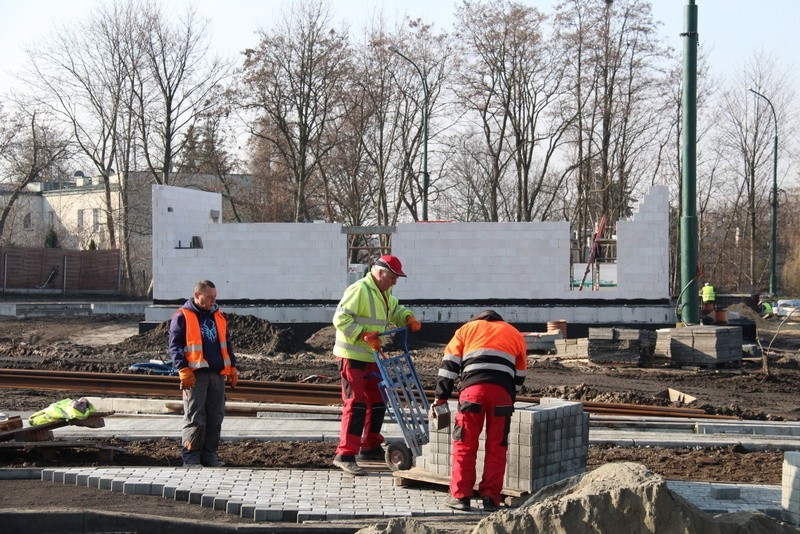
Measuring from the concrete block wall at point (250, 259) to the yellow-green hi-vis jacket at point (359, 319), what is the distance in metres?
17.7

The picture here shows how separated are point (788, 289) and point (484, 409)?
143ft

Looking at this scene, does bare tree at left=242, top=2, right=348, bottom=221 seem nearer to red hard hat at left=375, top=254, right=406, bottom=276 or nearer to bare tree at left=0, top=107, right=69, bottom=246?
bare tree at left=0, top=107, right=69, bottom=246

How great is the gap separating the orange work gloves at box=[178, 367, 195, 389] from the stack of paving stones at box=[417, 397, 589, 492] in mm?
2061

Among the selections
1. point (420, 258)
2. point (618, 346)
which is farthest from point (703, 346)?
point (420, 258)

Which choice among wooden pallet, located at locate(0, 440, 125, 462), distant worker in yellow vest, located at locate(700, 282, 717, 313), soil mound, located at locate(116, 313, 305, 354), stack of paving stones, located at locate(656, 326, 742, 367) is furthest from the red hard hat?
distant worker in yellow vest, located at locate(700, 282, 717, 313)

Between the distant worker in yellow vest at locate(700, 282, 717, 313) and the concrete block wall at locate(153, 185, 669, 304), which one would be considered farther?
the distant worker in yellow vest at locate(700, 282, 717, 313)

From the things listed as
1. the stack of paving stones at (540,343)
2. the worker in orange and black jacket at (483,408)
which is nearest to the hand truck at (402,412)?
the worker in orange and black jacket at (483,408)

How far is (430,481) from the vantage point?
25.8ft

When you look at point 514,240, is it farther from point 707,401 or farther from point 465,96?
point 465,96

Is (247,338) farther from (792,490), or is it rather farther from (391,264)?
(792,490)

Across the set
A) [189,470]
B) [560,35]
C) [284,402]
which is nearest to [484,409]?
[189,470]

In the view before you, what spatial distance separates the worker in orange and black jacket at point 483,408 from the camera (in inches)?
289

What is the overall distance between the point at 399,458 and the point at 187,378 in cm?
195

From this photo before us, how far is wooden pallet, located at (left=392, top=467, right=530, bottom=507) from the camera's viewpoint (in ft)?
24.8
